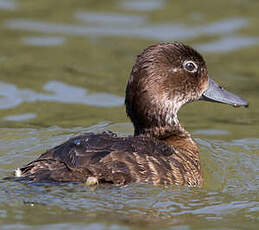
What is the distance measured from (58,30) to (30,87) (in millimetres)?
2354

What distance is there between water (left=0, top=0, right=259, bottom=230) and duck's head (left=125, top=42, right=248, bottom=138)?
82 cm

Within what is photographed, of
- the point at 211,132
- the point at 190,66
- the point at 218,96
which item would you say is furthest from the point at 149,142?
the point at 211,132

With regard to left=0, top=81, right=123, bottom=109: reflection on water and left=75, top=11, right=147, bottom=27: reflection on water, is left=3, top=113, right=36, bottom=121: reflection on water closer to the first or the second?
left=0, top=81, right=123, bottom=109: reflection on water

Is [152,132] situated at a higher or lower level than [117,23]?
lower

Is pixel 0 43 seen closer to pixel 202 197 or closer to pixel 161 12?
pixel 161 12

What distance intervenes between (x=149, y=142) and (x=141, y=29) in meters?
5.87

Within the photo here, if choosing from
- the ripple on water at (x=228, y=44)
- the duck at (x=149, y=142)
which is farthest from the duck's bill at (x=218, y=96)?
the ripple on water at (x=228, y=44)

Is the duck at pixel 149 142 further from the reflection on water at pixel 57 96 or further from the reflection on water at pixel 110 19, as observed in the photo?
the reflection on water at pixel 110 19

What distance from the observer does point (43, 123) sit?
9.19m

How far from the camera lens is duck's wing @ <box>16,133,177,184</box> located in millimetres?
6113

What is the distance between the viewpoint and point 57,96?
33.2 feet

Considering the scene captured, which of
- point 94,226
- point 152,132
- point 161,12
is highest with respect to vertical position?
point 161,12

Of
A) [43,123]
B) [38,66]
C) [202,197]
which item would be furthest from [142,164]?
[38,66]

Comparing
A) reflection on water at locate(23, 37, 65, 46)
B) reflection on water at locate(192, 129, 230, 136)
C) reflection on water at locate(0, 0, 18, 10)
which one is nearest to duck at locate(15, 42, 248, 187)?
reflection on water at locate(192, 129, 230, 136)
